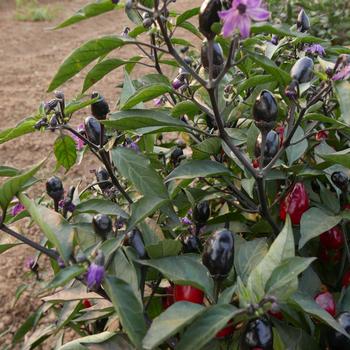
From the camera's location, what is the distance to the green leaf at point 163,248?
0.79 metres

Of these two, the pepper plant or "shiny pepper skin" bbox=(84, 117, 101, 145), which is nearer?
the pepper plant

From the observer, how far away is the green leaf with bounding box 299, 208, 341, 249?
0.85 meters

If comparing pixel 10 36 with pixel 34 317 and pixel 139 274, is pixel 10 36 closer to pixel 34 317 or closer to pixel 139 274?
pixel 34 317

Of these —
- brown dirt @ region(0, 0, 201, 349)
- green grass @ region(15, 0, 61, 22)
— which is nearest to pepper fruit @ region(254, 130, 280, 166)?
brown dirt @ region(0, 0, 201, 349)

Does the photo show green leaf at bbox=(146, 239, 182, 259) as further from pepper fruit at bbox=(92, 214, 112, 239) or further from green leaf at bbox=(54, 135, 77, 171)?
green leaf at bbox=(54, 135, 77, 171)

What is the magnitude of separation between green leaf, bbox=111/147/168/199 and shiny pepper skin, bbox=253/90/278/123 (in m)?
0.20

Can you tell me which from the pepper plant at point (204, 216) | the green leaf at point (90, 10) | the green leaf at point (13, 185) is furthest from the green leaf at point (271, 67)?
the green leaf at point (13, 185)

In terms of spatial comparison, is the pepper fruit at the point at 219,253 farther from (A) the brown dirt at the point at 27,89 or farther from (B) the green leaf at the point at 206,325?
(A) the brown dirt at the point at 27,89

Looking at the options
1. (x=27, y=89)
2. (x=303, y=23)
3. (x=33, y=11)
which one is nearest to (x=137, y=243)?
(x=303, y=23)

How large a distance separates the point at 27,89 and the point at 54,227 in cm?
359

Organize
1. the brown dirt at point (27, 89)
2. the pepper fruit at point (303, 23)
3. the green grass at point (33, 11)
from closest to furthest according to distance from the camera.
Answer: the pepper fruit at point (303, 23) → the brown dirt at point (27, 89) → the green grass at point (33, 11)

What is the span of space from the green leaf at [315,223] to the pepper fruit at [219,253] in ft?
0.50

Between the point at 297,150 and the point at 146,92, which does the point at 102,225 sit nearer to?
the point at 146,92


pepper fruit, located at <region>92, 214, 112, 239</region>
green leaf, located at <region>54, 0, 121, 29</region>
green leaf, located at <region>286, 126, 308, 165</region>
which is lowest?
green leaf, located at <region>286, 126, 308, 165</region>
